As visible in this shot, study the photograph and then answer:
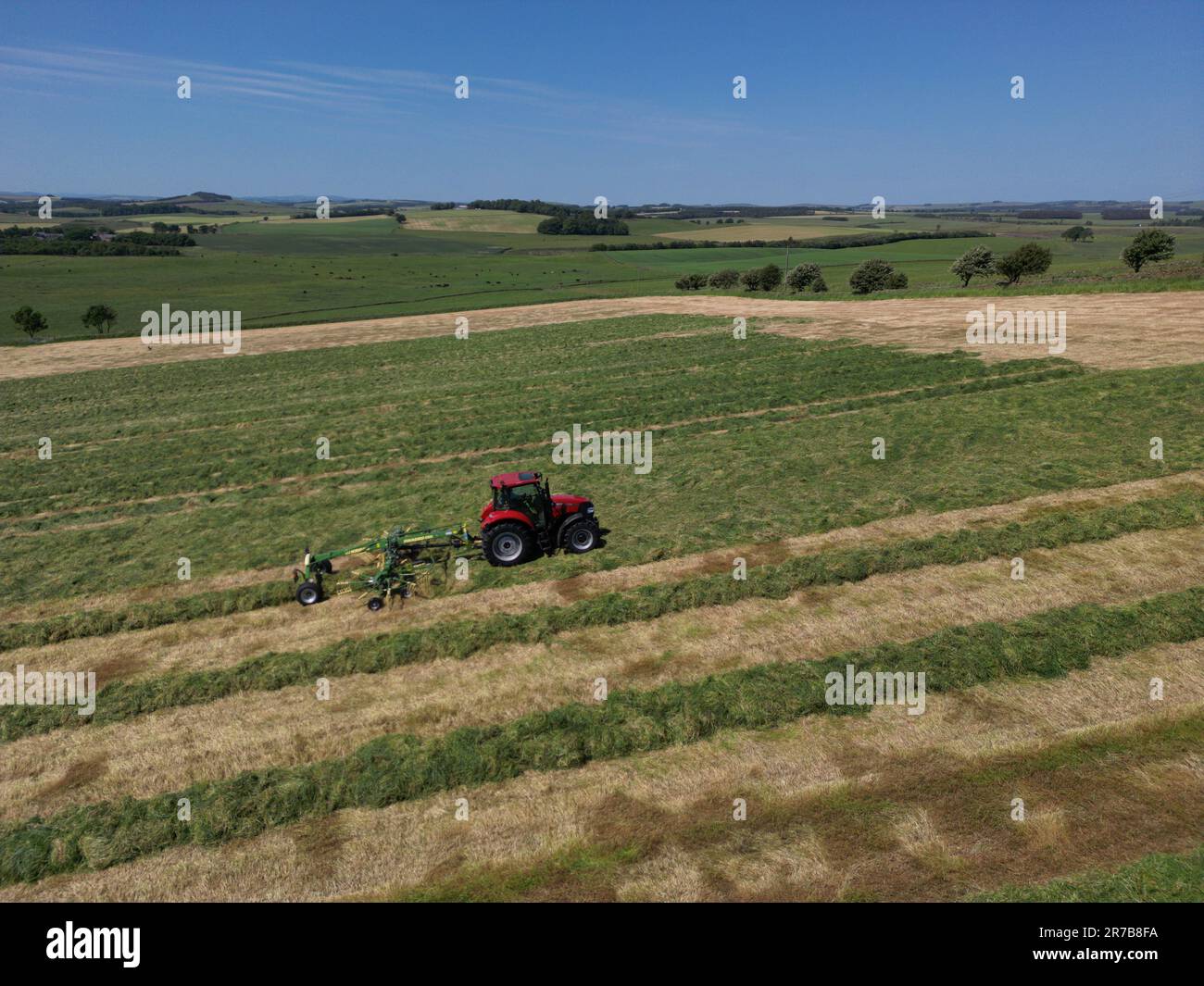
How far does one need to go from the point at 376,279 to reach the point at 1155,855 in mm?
118392

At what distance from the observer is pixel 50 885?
29.0 ft

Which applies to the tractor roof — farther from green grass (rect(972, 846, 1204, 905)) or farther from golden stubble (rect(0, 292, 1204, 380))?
golden stubble (rect(0, 292, 1204, 380))

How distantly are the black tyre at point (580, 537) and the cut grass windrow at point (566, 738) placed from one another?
609 centimetres

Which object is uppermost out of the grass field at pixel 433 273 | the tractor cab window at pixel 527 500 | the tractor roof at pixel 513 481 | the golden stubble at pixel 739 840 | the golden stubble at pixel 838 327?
the grass field at pixel 433 273

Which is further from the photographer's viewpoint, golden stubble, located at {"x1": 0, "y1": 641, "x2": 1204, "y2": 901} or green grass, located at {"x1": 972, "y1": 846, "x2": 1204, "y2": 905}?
golden stubble, located at {"x1": 0, "y1": 641, "x2": 1204, "y2": 901}

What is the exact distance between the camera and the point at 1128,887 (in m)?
7.88

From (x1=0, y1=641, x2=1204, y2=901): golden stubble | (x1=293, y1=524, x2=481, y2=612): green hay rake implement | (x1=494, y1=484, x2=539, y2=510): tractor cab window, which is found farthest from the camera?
(x1=494, y1=484, x2=539, y2=510): tractor cab window

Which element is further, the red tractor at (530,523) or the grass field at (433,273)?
the grass field at (433,273)

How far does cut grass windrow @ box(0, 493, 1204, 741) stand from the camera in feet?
41.8

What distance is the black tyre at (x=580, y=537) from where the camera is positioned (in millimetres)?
17672

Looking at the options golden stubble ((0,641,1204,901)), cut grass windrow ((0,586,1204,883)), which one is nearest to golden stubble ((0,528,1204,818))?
cut grass windrow ((0,586,1204,883))

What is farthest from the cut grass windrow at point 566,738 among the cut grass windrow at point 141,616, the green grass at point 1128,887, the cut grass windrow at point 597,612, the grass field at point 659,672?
the cut grass windrow at point 141,616

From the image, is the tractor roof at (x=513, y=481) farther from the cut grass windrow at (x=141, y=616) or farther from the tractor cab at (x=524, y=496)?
the cut grass windrow at (x=141, y=616)
